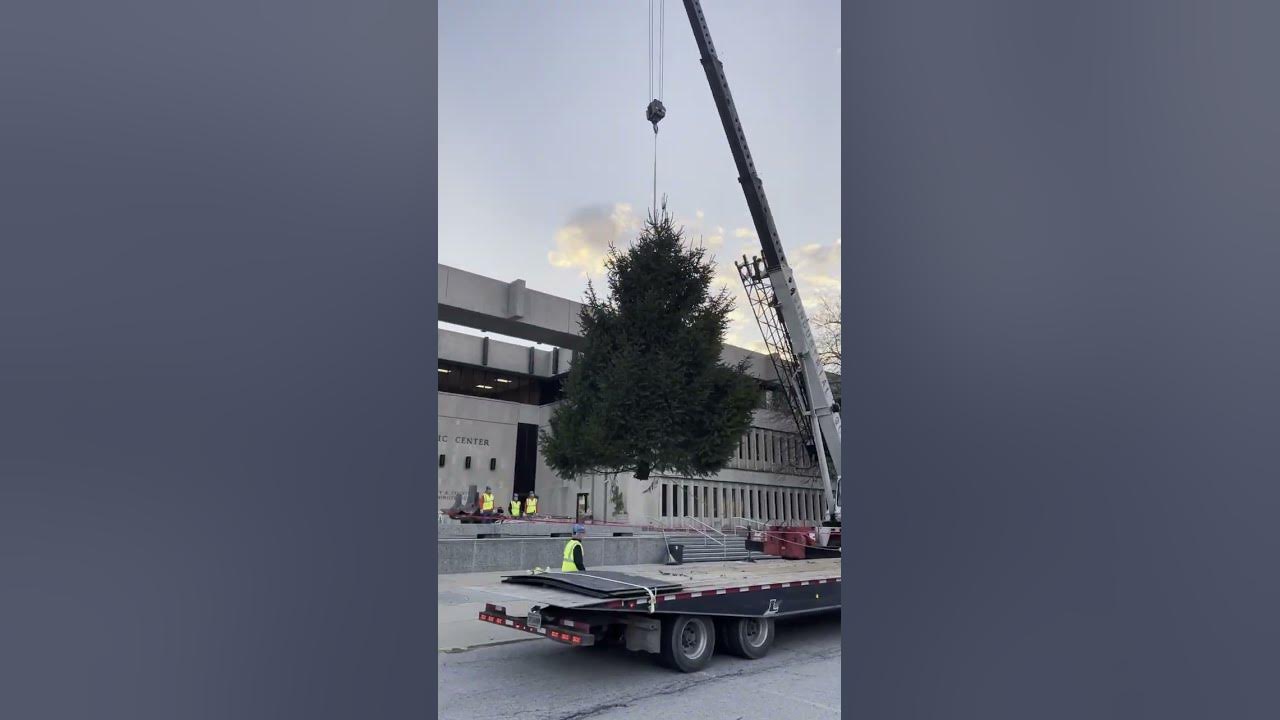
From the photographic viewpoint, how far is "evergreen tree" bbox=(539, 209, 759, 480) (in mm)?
26906

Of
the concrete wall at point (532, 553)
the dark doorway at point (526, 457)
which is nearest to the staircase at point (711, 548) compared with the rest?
the concrete wall at point (532, 553)

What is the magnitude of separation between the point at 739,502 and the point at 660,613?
31308 mm

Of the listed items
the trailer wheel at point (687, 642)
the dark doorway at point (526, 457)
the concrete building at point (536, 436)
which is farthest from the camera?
the dark doorway at point (526, 457)

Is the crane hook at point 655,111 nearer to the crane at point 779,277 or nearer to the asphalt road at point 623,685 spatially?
the crane at point 779,277

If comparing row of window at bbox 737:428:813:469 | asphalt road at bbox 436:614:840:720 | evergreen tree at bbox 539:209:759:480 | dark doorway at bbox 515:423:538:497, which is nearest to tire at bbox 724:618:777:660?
asphalt road at bbox 436:614:840:720

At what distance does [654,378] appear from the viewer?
88.3 feet

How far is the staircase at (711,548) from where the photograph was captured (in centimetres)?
2027

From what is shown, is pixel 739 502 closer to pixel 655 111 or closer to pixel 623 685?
pixel 655 111

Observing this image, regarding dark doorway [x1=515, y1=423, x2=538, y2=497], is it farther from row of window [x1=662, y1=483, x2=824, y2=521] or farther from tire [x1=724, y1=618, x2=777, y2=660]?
tire [x1=724, y1=618, x2=777, y2=660]

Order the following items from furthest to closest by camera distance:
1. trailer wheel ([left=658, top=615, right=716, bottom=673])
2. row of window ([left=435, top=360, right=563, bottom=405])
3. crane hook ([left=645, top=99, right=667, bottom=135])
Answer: row of window ([left=435, top=360, right=563, bottom=405]) → crane hook ([left=645, top=99, right=667, bottom=135]) → trailer wheel ([left=658, top=615, right=716, bottom=673])

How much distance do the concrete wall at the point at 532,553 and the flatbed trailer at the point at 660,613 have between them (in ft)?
30.2

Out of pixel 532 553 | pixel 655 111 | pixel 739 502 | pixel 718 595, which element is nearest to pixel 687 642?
pixel 718 595

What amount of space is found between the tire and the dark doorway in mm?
32980
